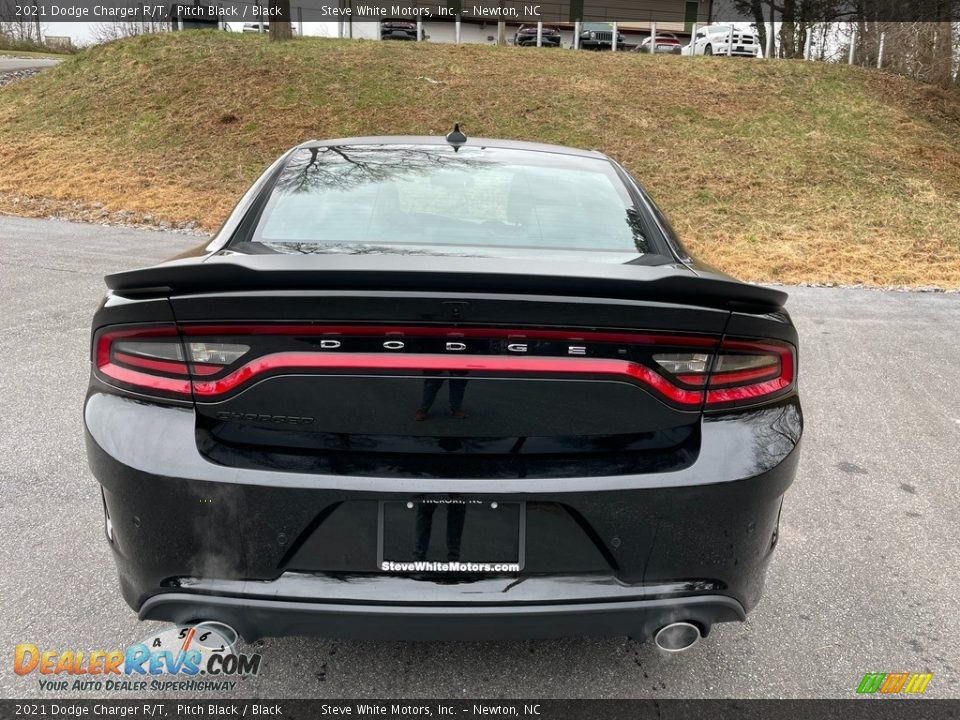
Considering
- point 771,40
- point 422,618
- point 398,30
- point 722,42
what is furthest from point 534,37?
point 422,618

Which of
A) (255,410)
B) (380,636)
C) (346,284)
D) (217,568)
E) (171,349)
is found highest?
(346,284)

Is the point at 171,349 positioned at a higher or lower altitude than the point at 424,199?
lower

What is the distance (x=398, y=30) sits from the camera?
28.7 meters

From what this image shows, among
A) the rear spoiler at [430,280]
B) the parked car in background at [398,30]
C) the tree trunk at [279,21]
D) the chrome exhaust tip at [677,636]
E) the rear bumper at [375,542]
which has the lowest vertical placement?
the chrome exhaust tip at [677,636]

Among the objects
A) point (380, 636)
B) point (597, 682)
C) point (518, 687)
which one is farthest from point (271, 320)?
point (597, 682)

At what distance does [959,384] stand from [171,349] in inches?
216

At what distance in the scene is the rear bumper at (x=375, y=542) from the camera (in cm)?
186

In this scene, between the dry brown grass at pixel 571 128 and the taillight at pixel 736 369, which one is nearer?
the taillight at pixel 736 369

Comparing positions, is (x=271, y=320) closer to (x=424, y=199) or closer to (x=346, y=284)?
(x=346, y=284)

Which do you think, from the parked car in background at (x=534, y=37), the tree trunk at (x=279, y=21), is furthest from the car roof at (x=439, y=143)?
the parked car in background at (x=534, y=37)

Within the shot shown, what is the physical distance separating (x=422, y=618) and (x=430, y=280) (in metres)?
0.83

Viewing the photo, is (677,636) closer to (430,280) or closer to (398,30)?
(430,280)

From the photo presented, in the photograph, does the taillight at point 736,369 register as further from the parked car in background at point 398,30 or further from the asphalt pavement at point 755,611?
the parked car in background at point 398,30

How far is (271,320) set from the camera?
72.4 inches
